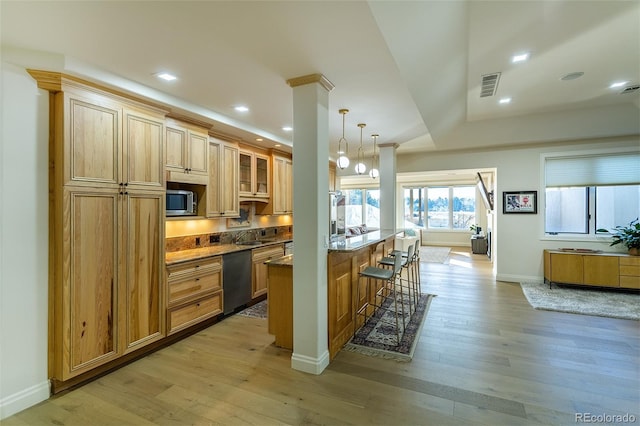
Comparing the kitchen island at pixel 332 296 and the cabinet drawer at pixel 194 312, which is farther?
the cabinet drawer at pixel 194 312

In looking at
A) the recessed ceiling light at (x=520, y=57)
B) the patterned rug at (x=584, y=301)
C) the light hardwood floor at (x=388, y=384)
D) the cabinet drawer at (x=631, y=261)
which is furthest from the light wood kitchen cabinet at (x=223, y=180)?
the cabinet drawer at (x=631, y=261)

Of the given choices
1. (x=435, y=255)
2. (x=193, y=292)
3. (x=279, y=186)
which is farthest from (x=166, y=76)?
(x=435, y=255)

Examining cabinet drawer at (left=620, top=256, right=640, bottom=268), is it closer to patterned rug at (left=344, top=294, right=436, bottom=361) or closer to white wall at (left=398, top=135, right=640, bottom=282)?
white wall at (left=398, top=135, right=640, bottom=282)

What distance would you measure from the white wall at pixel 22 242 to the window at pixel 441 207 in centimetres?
1072

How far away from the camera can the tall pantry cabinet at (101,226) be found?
2.30 m

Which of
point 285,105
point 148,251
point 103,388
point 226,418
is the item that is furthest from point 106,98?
point 226,418

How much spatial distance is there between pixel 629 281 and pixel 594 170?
193 cm

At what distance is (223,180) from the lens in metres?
4.20

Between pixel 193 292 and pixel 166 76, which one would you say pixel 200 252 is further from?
pixel 166 76

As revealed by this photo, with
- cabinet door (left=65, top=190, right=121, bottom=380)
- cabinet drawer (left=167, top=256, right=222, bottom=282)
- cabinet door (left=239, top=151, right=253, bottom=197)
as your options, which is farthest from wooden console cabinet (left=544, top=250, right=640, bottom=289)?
cabinet door (left=65, top=190, right=121, bottom=380)

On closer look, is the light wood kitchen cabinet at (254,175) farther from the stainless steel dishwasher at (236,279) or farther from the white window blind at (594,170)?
the white window blind at (594,170)

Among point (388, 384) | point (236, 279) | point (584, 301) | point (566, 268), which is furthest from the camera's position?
point (566, 268)

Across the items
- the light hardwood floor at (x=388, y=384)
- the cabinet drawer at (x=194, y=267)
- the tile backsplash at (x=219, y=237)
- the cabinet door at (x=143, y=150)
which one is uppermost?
the cabinet door at (x=143, y=150)

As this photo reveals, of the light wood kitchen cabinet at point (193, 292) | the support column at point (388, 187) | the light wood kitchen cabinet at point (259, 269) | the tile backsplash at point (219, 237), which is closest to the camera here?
the light wood kitchen cabinet at point (193, 292)
